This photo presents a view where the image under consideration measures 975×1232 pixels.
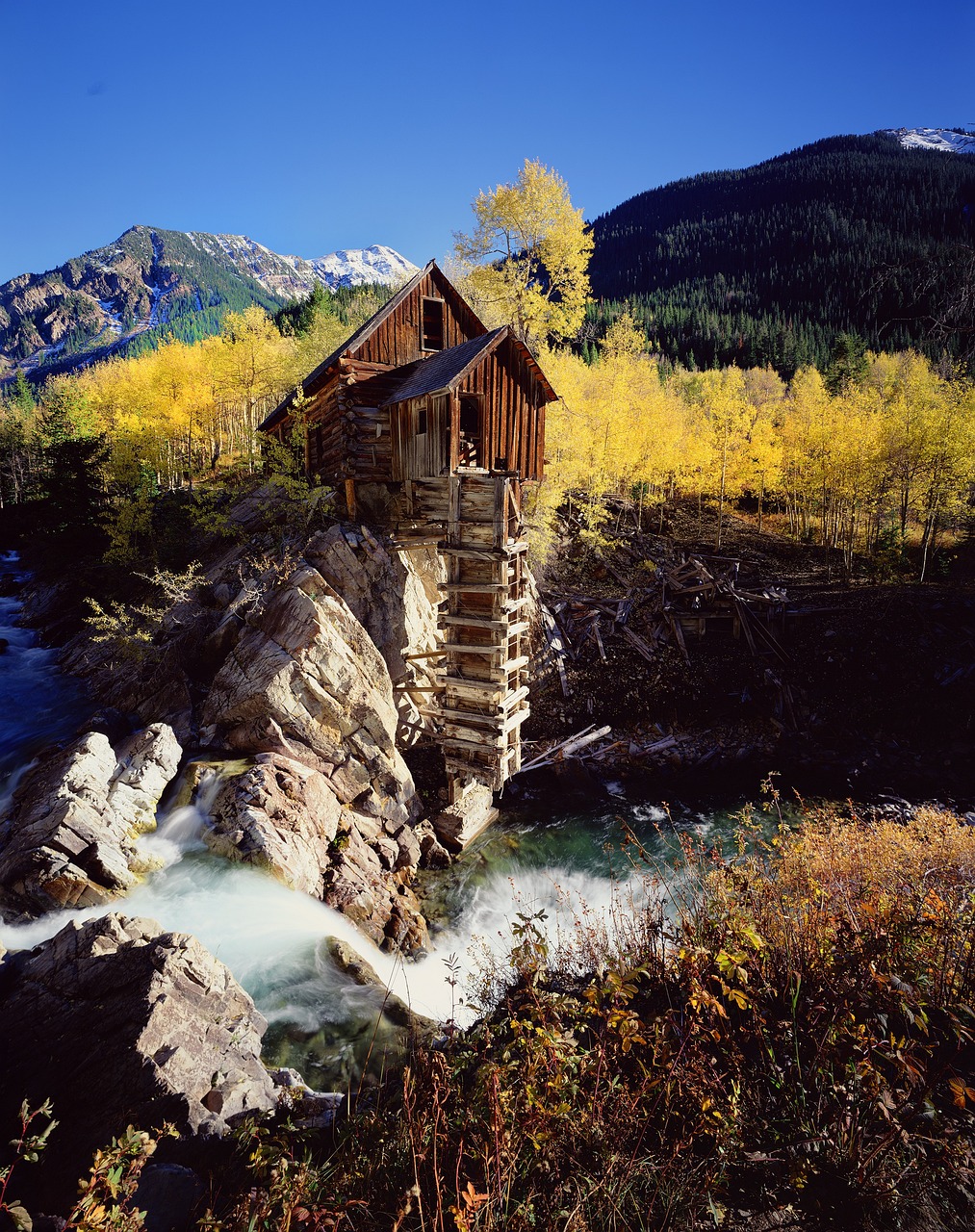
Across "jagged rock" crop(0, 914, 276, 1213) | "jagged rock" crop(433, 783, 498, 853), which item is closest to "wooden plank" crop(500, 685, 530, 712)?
"jagged rock" crop(433, 783, 498, 853)

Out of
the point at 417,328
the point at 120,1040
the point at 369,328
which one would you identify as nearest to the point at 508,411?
the point at 417,328

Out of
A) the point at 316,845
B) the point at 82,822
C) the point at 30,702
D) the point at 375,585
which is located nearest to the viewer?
the point at 82,822

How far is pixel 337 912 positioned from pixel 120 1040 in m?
5.13

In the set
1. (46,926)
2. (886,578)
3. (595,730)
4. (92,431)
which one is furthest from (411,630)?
(92,431)

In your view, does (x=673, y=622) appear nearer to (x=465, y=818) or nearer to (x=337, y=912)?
(x=465, y=818)

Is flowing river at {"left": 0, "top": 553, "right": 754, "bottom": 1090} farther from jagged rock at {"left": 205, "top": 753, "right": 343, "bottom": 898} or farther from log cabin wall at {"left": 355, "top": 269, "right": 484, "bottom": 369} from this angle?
log cabin wall at {"left": 355, "top": 269, "right": 484, "bottom": 369}

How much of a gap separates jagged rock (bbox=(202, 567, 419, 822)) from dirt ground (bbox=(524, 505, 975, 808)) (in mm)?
6035

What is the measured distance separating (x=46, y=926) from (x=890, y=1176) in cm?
1076

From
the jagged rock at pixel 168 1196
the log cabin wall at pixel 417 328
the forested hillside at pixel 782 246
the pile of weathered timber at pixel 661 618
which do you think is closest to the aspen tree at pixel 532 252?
the log cabin wall at pixel 417 328

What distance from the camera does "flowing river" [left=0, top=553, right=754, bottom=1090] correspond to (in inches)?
314

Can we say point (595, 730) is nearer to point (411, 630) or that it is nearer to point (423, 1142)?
point (411, 630)

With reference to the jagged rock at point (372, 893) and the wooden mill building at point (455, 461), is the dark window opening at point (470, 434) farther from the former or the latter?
the jagged rock at point (372, 893)

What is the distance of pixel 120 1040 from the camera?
5.87 metres

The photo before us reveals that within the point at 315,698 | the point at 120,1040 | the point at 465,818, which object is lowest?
the point at 465,818
